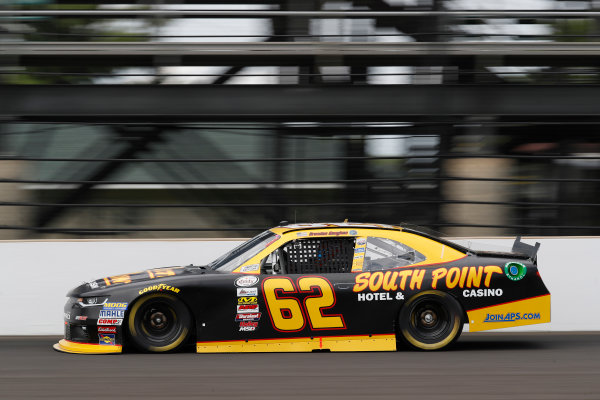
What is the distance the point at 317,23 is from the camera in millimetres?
11961

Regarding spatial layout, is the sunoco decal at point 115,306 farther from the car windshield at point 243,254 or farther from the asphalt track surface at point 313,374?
the car windshield at point 243,254

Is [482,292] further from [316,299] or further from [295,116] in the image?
[295,116]

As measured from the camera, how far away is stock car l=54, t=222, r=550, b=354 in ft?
24.9

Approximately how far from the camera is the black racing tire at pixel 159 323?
24.9 feet

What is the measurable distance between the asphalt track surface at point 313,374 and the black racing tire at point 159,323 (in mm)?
136

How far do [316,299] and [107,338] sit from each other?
206cm

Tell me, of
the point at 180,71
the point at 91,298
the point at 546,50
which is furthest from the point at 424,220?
the point at 91,298

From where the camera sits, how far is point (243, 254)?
8.02 meters

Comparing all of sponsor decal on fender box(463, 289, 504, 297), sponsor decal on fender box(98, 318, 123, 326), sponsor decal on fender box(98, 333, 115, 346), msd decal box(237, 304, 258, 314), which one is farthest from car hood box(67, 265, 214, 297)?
sponsor decal on fender box(463, 289, 504, 297)

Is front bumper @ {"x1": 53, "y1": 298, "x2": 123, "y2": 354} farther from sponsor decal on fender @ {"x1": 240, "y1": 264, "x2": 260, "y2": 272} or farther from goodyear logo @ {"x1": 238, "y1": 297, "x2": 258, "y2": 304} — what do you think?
sponsor decal on fender @ {"x1": 240, "y1": 264, "x2": 260, "y2": 272}

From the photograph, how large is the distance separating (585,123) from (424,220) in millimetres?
2797

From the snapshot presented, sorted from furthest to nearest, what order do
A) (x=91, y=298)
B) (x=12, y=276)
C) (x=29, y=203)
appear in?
→ (x=29, y=203) < (x=12, y=276) < (x=91, y=298)

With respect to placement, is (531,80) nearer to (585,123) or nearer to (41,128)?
(585,123)

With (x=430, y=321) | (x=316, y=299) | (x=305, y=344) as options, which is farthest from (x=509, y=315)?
(x=305, y=344)
